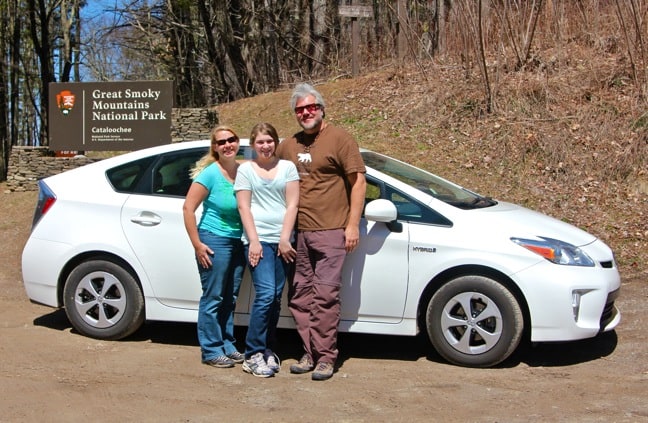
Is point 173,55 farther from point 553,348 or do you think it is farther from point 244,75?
point 553,348

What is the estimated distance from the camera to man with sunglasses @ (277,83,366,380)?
16.8 feet

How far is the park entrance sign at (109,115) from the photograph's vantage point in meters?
13.7

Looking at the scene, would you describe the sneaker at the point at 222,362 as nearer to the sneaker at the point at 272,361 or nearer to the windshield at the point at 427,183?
the sneaker at the point at 272,361

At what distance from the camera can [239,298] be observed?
5648 mm

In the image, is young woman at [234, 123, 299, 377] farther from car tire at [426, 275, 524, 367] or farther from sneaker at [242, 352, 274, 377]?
car tire at [426, 275, 524, 367]

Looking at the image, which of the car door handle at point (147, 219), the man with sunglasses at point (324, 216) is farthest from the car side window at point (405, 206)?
the car door handle at point (147, 219)

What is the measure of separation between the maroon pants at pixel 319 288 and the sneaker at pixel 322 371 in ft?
0.12

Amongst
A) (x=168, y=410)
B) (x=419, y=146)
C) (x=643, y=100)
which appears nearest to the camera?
(x=168, y=410)

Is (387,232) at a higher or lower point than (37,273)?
higher

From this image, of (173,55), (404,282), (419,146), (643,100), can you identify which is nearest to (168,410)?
(404,282)

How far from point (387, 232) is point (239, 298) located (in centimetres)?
121

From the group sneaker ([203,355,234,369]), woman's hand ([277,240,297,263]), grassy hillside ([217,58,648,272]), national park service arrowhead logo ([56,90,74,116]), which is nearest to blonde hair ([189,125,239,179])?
woman's hand ([277,240,297,263])

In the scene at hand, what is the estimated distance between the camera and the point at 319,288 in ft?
17.0

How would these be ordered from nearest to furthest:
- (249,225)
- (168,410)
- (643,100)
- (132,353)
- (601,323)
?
(168,410) → (249,225) → (601,323) → (132,353) → (643,100)
